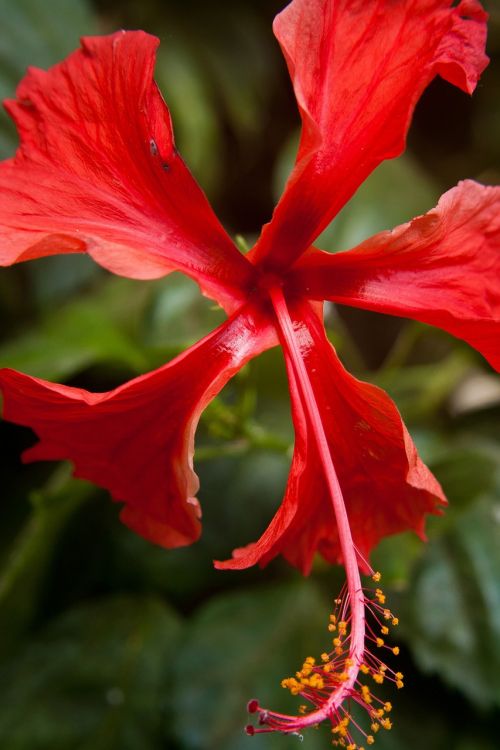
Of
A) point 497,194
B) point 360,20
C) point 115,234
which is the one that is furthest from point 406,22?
point 115,234

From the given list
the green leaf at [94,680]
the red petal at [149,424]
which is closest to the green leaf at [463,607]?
the green leaf at [94,680]

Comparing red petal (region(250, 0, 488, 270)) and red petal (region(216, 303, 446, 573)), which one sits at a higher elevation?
red petal (region(250, 0, 488, 270))

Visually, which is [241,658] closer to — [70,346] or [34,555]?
[34,555]

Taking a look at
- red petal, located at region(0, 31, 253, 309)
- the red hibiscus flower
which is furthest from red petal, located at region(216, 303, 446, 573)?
red petal, located at region(0, 31, 253, 309)

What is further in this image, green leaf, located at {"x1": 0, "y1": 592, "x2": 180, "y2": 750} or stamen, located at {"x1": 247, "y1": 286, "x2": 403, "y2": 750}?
green leaf, located at {"x1": 0, "y1": 592, "x2": 180, "y2": 750}

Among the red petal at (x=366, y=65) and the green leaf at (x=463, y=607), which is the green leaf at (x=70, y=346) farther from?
the green leaf at (x=463, y=607)

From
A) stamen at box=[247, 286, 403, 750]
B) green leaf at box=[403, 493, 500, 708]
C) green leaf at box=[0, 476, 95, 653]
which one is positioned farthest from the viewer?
green leaf at box=[403, 493, 500, 708]

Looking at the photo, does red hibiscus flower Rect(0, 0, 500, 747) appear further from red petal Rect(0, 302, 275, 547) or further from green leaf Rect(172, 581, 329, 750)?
green leaf Rect(172, 581, 329, 750)

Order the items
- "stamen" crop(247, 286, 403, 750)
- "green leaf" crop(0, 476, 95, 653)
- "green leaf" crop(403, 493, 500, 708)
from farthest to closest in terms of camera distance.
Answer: "green leaf" crop(403, 493, 500, 708) < "green leaf" crop(0, 476, 95, 653) < "stamen" crop(247, 286, 403, 750)
